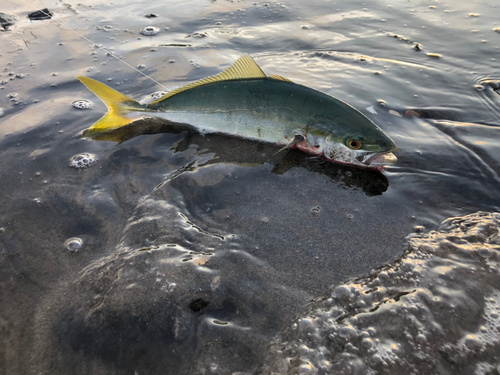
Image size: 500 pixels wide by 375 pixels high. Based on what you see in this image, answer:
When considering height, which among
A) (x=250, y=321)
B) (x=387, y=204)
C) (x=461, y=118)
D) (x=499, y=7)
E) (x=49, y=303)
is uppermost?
(x=499, y=7)

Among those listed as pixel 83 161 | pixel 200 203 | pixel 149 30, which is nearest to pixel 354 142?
pixel 200 203

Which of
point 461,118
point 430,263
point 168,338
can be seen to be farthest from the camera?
point 461,118

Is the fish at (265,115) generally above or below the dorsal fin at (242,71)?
below

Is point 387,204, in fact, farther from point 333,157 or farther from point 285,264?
point 285,264

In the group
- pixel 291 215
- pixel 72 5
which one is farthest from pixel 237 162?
pixel 72 5

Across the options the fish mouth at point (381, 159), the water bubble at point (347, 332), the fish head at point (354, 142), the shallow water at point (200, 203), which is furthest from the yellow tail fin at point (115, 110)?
the water bubble at point (347, 332)

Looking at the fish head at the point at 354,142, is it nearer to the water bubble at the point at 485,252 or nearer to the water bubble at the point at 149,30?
the water bubble at the point at 485,252

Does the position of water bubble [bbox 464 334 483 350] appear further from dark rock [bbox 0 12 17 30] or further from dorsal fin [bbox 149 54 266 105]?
dark rock [bbox 0 12 17 30]

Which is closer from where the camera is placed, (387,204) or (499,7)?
(387,204)
